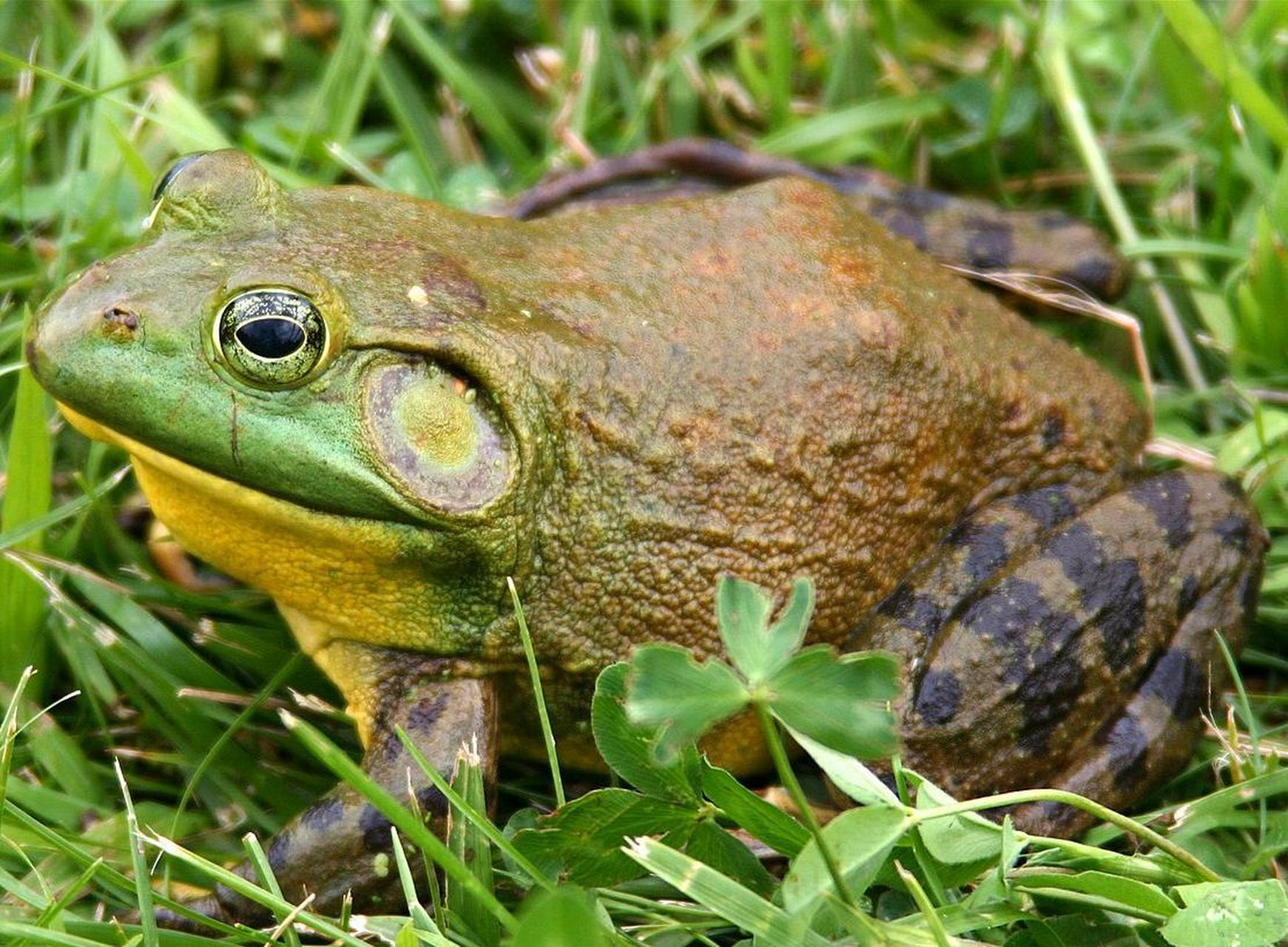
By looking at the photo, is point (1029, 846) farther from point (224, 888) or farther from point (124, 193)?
point (124, 193)

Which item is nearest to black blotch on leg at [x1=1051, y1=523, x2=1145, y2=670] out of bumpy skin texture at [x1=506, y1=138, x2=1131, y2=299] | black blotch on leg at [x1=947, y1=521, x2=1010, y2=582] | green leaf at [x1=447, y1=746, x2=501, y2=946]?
black blotch on leg at [x1=947, y1=521, x2=1010, y2=582]

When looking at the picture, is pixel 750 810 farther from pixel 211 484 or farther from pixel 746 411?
pixel 211 484

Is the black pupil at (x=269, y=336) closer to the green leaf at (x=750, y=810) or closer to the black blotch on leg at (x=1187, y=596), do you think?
the green leaf at (x=750, y=810)

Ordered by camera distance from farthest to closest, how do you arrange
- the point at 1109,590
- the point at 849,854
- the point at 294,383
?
A: the point at 1109,590 < the point at 294,383 < the point at 849,854

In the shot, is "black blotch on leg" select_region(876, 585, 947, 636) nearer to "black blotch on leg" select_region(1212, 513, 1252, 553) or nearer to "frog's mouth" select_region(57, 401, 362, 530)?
"black blotch on leg" select_region(1212, 513, 1252, 553)

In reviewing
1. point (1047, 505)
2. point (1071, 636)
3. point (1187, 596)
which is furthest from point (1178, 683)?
point (1047, 505)

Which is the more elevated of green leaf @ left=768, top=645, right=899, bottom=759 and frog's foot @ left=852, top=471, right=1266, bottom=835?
green leaf @ left=768, top=645, right=899, bottom=759

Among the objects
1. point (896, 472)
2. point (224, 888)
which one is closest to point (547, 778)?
point (224, 888)
